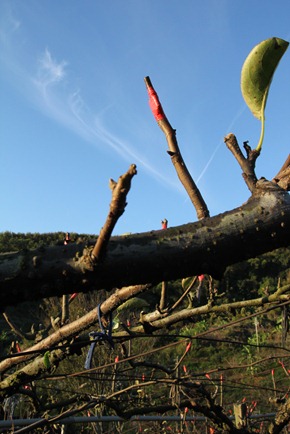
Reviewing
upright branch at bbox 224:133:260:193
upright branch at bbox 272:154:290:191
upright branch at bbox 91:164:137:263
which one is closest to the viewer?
upright branch at bbox 91:164:137:263

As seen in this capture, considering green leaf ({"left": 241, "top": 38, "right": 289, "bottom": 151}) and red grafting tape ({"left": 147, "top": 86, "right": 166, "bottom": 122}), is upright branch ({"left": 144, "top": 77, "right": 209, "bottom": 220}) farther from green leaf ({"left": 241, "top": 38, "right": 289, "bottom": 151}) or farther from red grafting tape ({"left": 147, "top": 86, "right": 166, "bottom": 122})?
green leaf ({"left": 241, "top": 38, "right": 289, "bottom": 151})

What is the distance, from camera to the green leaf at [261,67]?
78 centimetres

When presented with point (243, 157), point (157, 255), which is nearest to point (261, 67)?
point (243, 157)

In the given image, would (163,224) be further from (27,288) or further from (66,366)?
(66,366)

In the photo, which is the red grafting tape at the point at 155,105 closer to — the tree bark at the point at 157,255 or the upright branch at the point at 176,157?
the upright branch at the point at 176,157

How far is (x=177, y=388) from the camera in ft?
6.44

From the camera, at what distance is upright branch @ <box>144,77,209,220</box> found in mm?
825

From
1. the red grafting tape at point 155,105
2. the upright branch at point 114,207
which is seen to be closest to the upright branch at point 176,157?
the red grafting tape at point 155,105

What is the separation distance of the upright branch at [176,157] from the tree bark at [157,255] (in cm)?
14

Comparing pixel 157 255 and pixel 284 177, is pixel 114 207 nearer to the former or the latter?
pixel 157 255

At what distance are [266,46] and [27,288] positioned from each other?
0.56 m

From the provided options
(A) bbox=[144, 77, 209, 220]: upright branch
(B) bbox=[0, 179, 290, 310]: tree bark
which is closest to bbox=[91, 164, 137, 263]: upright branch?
(B) bbox=[0, 179, 290, 310]: tree bark

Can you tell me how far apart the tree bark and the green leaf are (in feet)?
0.69

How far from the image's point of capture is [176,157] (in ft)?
2.70
